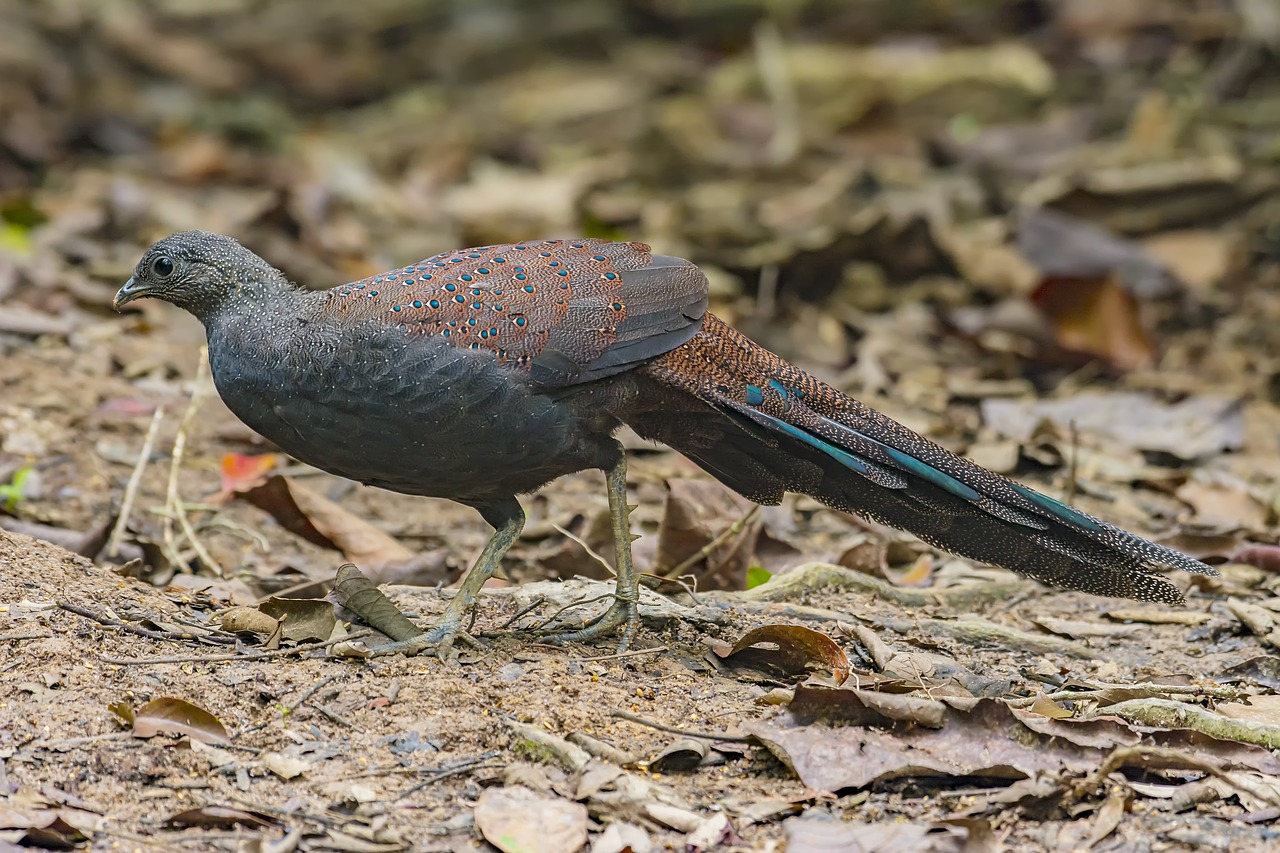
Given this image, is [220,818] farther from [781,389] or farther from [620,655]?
[781,389]

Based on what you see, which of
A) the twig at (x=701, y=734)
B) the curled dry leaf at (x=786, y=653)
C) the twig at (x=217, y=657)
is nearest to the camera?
the twig at (x=701, y=734)

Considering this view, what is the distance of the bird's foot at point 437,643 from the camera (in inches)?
156

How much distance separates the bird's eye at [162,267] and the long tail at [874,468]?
135 centimetres

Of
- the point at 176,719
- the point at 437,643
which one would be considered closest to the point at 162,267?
the point at 437,643

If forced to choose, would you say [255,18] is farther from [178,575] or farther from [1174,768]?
[1174,768]

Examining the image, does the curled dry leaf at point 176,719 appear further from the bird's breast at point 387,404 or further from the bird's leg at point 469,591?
the bird's breast at point 387,404

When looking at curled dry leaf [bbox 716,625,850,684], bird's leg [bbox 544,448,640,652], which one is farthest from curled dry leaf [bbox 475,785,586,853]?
bird's leg [bbox 544,448,640,652]

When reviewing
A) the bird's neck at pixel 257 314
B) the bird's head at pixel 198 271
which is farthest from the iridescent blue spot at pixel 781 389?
the bird's head at pixel 198 271

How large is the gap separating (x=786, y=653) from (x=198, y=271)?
1940mm

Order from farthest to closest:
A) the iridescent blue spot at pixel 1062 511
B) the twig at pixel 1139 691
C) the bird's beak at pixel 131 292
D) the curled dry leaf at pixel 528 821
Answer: the bird's beak at pixel 131 292 → the iridescent blue spot at pixel 1062 511 → the twig at pixel 1139 691 → the curled dry leaf at pixel 528 821

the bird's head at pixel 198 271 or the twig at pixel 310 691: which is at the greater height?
the bird's head at pixel 198 271

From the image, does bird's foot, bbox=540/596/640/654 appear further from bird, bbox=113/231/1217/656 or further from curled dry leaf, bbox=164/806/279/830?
curled dry leaf, bbox=164/806/279/830

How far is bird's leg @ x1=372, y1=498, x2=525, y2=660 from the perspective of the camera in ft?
13.1

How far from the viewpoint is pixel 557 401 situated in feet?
13.4
